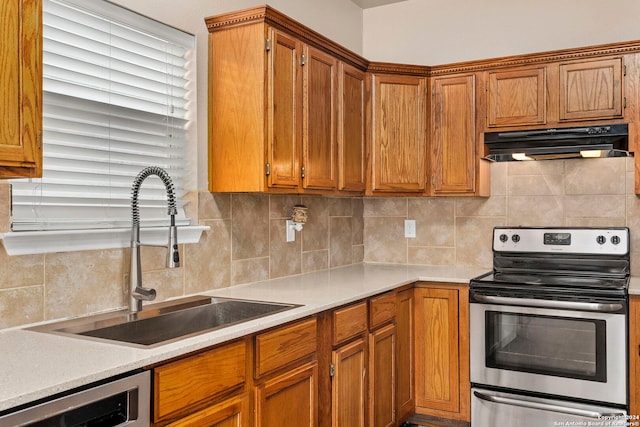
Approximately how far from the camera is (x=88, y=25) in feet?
7.23

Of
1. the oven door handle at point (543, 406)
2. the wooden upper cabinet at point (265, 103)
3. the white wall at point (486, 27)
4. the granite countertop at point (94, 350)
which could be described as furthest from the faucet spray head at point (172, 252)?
the white wall at point (486, 27)

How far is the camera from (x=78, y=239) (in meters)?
2.10

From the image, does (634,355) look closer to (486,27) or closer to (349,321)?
(349,321)

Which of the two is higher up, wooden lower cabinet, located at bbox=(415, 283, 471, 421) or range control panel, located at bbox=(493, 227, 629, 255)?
range control panel, located at bbox=(493, 227, 629, 255)

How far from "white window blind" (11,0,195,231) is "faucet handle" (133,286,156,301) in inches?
12.0

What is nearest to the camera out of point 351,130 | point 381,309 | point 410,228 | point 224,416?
point 224,416

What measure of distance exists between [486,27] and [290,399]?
2761 millimetres

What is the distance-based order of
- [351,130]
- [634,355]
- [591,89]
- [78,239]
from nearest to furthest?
[78,239]
[634,355]
[591,89]
[351,130]

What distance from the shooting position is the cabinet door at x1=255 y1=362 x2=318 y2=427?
2039 mm

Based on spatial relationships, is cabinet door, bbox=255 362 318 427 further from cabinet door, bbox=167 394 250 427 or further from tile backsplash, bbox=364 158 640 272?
tile backsplash, bbox=364 158 640 272

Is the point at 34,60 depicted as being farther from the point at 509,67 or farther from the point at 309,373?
the point at 509,67

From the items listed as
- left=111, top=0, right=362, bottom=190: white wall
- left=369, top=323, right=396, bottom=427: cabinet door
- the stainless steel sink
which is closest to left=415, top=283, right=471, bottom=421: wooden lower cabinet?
left=369, top=323, right=396, bottom=427: cabinet door

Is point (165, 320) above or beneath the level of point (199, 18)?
beneath

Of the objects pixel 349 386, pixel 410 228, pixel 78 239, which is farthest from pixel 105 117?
pixel 410 228
